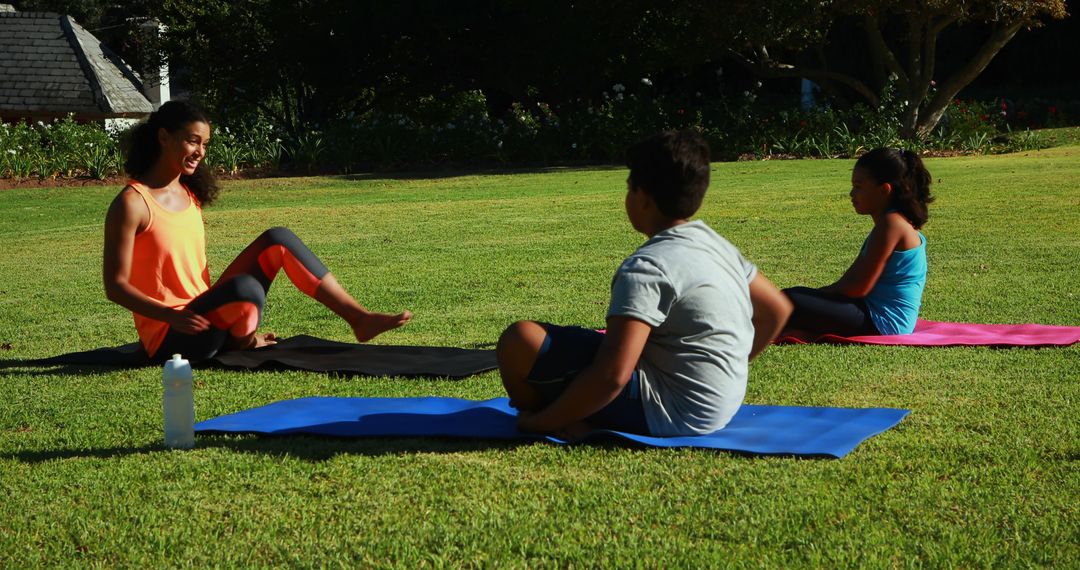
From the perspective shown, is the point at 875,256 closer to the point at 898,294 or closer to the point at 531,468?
the point at 898,294

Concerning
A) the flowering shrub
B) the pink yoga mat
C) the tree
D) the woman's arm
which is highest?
the tree

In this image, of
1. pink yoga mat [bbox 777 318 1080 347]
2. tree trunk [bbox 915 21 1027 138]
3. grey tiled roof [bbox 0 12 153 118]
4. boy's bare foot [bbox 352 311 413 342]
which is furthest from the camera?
grey tiled roof [bbox 0 12 153 118]

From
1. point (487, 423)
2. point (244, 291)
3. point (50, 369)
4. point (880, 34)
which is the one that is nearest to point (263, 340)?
point (244, 291)

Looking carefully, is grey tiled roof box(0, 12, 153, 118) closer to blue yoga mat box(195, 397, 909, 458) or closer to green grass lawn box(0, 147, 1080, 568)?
green grass lawn box(0, 147, 1080, 568)

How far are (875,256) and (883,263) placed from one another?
6cm

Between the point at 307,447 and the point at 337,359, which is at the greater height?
the point at 307,447

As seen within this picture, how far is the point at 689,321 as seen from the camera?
444 cm

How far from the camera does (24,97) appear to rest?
3488 cm

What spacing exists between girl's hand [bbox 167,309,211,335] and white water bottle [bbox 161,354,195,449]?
1.26 metres

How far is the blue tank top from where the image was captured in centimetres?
718

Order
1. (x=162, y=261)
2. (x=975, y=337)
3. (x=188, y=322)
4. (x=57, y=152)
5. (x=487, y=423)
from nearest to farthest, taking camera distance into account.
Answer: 1. (x=487, y=423)
2. (x=188, y=322)
3. (x=162, y=261)
4. (x=975, y=337)
5. (x=57, y=152)

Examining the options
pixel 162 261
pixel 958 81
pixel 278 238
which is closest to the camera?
pixel 278 238

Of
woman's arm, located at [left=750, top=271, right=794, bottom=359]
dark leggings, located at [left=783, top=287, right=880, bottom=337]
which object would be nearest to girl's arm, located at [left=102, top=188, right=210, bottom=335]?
woman's arm, located at [left=750, top=271, right=794, bottom=359]

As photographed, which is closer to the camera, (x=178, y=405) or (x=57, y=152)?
(x=178, y=405)
